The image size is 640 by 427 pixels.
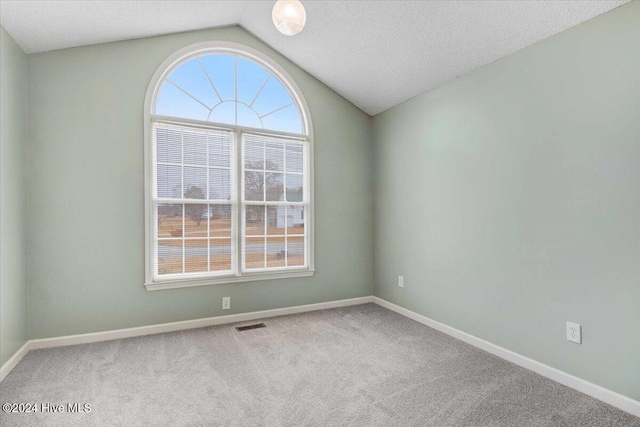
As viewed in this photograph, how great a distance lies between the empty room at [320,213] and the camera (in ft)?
6.66

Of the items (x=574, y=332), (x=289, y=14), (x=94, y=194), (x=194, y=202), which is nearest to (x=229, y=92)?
(x=194, y=202)

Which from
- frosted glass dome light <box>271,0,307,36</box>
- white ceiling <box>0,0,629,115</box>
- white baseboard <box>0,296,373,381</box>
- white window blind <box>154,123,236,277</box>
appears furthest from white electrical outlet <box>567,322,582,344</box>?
white window blind <box>154,123,236,277</box>

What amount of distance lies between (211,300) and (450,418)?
2498mm

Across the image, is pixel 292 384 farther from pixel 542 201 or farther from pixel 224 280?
pixel 542 201

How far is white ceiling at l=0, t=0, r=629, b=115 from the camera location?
7.60ft

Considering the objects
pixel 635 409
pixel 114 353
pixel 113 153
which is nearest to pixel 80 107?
pixel 113 153

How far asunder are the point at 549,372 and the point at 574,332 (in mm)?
363

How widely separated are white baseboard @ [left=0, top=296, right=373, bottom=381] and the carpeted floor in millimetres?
94

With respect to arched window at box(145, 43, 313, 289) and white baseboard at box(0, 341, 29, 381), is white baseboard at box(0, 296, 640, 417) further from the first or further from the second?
arched window at box(145, 43, 313, 289)

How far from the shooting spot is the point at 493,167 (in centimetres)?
275

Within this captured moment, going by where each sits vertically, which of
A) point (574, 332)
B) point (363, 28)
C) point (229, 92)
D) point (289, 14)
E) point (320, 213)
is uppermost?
point (363, 28)

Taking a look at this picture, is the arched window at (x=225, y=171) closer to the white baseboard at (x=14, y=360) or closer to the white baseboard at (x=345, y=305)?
the white baseboard at (x=345, y=305)

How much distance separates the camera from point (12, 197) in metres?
2.55

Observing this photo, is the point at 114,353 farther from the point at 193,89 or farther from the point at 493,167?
the point at 493,167
